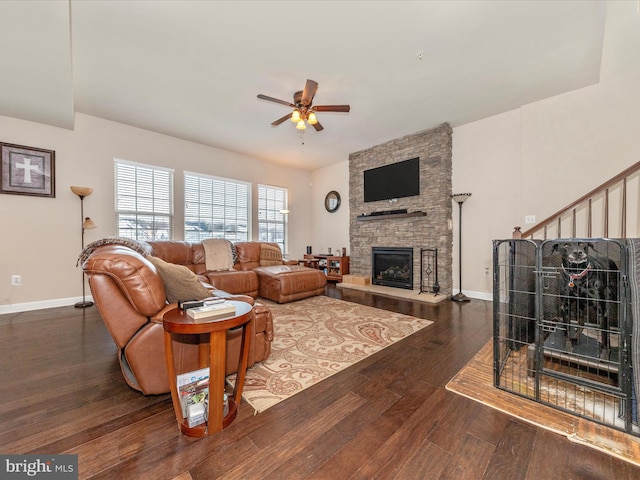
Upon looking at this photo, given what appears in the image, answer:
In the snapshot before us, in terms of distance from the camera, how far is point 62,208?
3.86m

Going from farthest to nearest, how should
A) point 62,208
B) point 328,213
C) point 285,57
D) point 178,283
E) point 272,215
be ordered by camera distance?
point 328,213 → point 272,215 → point 62,208 → point 285,57 → point 178,283

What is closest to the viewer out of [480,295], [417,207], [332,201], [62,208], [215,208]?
[62,208]

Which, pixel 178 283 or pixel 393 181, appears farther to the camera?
pixel 393 181

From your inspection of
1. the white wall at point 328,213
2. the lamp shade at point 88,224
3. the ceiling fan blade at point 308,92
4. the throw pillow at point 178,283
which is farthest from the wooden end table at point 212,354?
the white wall at point 328,213

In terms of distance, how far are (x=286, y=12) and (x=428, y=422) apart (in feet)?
10.4

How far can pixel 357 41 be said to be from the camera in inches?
97.5

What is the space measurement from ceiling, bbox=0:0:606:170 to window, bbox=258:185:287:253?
91.1 inches

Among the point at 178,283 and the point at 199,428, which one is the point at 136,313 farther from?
the point at 199,428

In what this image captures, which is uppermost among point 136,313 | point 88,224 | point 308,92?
point 308,92

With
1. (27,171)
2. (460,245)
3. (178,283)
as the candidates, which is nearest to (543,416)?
(178,283)

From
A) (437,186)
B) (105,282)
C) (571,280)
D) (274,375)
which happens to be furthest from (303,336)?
(437,186)

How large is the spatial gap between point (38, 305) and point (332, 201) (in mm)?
5665

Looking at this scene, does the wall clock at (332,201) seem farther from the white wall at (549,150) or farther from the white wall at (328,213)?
the white wall at (549,150)

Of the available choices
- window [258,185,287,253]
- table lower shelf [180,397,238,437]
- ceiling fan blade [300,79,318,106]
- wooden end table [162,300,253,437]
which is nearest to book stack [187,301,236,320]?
wooden end table [162,300,253,437]
